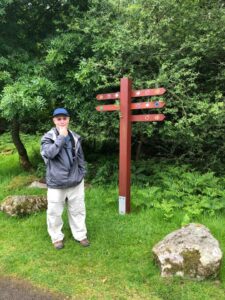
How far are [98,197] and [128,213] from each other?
0.96 meters

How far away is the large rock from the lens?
416cm

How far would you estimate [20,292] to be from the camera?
13.4ft

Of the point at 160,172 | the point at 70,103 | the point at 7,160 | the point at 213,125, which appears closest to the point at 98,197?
the point at 160,172

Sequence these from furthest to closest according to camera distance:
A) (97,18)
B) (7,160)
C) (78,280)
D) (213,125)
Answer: (7,160)
(97,18)
(213,125)
(78,280)

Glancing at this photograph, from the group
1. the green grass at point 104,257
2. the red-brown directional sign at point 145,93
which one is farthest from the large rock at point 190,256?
the red-brown directional sign at point 145,93

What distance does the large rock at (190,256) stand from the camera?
13.6 ft

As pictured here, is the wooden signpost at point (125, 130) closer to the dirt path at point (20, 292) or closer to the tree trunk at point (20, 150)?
the dirt path at point (20, 292)

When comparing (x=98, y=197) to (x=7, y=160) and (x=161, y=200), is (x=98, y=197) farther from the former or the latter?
(x=7, y=160)

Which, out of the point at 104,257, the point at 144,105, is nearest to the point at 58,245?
the point at 104,257

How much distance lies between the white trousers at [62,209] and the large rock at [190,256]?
1263 millimetres

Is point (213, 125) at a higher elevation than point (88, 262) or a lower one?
higher

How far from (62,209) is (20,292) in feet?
4.24

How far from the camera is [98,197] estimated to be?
6938 millimetres

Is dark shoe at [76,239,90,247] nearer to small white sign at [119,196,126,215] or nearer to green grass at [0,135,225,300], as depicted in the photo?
green grass at [0,135,225,300]
